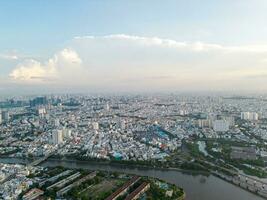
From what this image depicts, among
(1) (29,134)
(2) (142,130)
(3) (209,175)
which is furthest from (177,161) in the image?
(1) (29,134)

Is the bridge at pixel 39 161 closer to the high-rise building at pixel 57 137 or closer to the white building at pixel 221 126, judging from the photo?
the high-rise building at pixel 57 137

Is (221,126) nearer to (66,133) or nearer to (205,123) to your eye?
(205,123)

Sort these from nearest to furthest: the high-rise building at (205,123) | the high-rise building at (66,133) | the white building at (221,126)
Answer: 1. the high-rise building at (66,133)
2. the white building at (221,126)
3. the high-rise building at (205,123)

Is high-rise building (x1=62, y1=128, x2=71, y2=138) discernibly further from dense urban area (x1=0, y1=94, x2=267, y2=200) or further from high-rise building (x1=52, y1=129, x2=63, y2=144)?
high-rise building (x1=52, y1=129, x2=63, y2=144)

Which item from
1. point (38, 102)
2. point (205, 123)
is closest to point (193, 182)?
point (205, 123)

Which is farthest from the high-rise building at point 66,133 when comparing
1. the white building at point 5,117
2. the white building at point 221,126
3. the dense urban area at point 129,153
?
the white building at point 5,117

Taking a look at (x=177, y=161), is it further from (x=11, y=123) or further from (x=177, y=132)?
(x=11, y=123)
